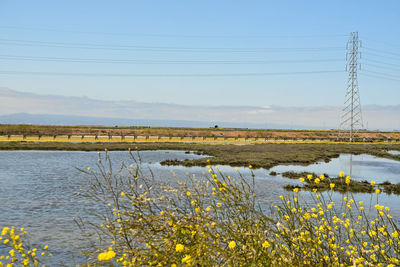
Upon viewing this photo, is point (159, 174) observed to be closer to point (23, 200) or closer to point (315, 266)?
point (23, 200)

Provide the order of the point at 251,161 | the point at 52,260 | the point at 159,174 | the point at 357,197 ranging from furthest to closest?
1. the point at 251,161
2. the point at 159,174
3. the point at 357,197
4. the point at 52,260

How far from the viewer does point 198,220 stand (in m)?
6.43

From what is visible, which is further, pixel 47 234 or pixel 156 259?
pixel 47 234

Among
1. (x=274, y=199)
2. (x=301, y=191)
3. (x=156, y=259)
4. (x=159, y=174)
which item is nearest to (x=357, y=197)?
(x=301, y=191)

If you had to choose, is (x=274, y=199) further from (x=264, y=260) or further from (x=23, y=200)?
(x=264, y=260)

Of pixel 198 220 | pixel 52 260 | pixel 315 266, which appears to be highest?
pixel 198 220

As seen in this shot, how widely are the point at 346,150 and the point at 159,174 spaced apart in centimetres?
4854

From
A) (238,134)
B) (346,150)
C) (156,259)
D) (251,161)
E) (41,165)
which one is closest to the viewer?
(156,259)

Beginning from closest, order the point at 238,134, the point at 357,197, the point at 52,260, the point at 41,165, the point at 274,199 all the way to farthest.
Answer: the point at 52,260, the point at 274,199, the point at 357,197, the point at 41,165, the point at 238,134

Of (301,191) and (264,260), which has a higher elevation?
(264,260)

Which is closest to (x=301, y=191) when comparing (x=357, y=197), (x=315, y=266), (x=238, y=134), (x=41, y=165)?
(x=357, y=197)

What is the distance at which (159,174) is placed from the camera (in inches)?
1328

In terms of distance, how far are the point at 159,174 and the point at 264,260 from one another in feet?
91.8

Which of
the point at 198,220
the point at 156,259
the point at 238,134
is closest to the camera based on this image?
the point at 156,259
